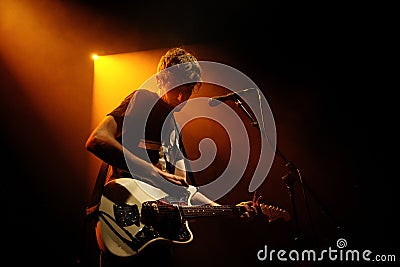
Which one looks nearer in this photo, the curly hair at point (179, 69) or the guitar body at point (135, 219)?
the guitar body at point (135, 219)

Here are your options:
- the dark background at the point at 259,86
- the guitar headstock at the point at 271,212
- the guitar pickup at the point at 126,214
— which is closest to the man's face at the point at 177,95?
the guitar pickup at the point at 126,214

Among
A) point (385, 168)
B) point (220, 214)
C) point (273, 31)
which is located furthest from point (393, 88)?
point (220, 214)

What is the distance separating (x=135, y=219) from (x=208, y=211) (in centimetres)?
56

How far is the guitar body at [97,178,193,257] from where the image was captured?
1514mm

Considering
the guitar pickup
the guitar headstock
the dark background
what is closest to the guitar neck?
the guitar headstock

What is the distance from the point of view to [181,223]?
178 centimetres

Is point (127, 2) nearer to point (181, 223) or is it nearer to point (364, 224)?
point (181, 223)

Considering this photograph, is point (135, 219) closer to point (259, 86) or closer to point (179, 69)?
point (179, 69)

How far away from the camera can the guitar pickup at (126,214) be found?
1.55 m

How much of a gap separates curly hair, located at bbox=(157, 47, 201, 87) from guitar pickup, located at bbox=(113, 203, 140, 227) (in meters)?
0.93

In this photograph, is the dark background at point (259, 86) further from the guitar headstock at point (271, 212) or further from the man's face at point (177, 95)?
the man's face at point (177, 95)

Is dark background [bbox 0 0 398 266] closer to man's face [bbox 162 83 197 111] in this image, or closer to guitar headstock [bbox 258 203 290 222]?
guitar headstock [bbox 258 203 290 222]

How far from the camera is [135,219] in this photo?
161cm

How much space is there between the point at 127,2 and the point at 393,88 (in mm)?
2586
